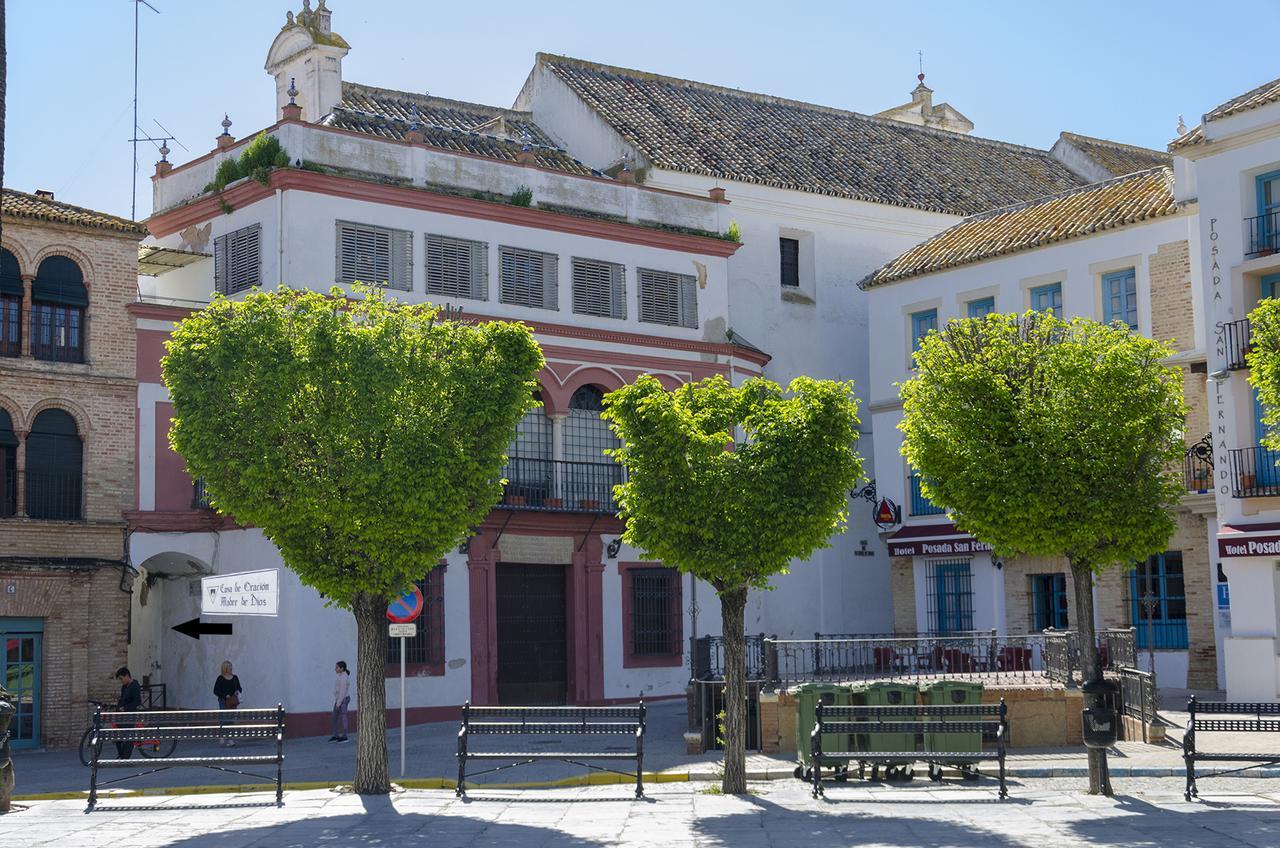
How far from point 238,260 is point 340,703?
831cm

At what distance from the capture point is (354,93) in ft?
118

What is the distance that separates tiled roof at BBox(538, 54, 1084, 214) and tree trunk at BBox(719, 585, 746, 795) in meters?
18.3

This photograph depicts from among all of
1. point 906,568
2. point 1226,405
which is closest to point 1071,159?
point 906,568

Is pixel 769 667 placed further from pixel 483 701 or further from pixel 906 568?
pixel 906 568

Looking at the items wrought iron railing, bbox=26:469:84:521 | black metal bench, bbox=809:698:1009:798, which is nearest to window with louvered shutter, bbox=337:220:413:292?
wrought iron railing, bbox=26:469:84:521

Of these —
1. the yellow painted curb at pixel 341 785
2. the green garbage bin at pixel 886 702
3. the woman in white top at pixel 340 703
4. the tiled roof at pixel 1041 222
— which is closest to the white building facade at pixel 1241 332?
the tiled roof at pixel 1041 222

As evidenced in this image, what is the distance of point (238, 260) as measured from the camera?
96.2 feet

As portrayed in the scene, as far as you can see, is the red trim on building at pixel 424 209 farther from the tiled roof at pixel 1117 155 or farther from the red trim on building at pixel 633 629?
the tiled roof at pixel 1117 155

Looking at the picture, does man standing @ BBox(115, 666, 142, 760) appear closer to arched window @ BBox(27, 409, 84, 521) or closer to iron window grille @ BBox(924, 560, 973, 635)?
arched window @ BBox(27, 409, 84, 521)

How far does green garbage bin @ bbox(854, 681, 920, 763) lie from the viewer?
760 inches

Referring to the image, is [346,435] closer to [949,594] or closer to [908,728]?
[908,728]

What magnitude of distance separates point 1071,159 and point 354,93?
70.0ft

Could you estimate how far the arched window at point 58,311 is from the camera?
2775 centimetres

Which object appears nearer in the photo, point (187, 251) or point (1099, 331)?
point (1099, 331)
